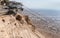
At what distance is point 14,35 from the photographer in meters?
8.23

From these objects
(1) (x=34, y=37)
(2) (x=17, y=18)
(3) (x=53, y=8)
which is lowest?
(3) (x=53, y=8)

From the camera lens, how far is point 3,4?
1186cm

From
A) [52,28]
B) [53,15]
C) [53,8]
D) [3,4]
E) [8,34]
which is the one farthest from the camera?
[53,8]

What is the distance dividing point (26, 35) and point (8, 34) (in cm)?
174

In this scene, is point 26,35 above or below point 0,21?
below

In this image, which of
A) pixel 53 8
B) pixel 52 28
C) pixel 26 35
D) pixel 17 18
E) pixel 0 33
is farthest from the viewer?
pixel 53 8

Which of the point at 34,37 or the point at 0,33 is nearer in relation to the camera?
the point at 0,33

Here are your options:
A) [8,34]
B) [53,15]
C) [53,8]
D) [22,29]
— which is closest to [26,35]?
[22,29]

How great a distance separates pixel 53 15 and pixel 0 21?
51.1 ft

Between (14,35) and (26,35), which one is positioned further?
(26,35)

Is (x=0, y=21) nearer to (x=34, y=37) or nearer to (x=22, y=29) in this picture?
(x=22, y=29)

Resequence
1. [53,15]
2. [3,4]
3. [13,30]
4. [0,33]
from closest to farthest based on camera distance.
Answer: [0,33] → [13,30] → [3,4] → [53,15]

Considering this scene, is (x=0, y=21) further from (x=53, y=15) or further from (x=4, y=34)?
(x=53, y=15)

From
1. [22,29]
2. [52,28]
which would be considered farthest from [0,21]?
[52,28]
